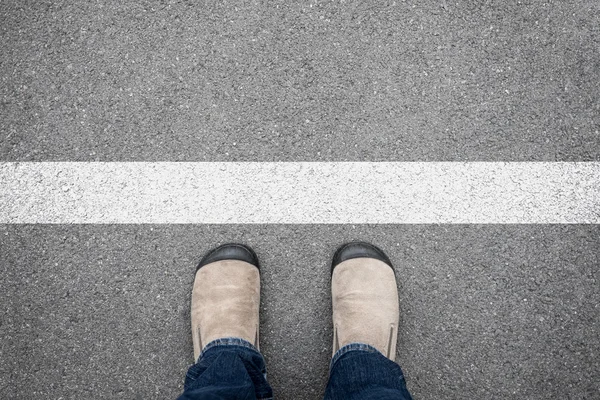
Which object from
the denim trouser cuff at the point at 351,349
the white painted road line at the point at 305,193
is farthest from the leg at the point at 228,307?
the denim trouser cuff at the point at 351,349

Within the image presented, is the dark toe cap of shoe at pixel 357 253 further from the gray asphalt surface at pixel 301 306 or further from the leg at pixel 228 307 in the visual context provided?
the leg at pixel 228 307

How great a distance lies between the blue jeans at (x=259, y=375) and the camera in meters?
1.32

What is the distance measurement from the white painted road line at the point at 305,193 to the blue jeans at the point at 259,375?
1.82ft

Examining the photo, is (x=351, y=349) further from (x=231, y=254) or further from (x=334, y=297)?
(x=231, y=254)

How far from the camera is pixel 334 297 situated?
1667mm

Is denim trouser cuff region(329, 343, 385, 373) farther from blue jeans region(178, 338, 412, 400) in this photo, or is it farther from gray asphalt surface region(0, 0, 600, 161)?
gray asphalt surface region(0, 0, 600, 161)

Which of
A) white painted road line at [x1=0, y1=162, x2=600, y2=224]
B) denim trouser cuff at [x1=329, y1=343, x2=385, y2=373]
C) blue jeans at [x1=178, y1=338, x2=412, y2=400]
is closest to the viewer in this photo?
blue jeans at [x1=178, y1=338, x2=412, y2=400]

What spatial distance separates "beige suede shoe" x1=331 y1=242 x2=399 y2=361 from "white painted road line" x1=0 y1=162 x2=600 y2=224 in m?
0.16

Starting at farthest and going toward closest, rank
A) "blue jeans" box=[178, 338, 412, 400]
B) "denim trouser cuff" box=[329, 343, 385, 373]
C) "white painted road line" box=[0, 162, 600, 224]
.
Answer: "white painted road line" box=[0, 162, 600, 224], "denim trouser cuff" box=[329, 343, 385, 373], "blue jeans" box=[178, 338, 412, 400]

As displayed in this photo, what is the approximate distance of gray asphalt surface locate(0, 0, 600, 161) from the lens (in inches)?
66.5

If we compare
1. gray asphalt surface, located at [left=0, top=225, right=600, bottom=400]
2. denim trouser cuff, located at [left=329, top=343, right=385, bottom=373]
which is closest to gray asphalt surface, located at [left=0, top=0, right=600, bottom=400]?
gray asphalt surface, located at [left=0, top=225, right=600, bottom=400]

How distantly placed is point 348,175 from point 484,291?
0.81m

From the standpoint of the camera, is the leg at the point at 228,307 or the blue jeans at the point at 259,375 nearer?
the blue jeans at the point at 259,375

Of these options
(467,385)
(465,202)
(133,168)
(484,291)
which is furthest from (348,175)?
(467,385)
